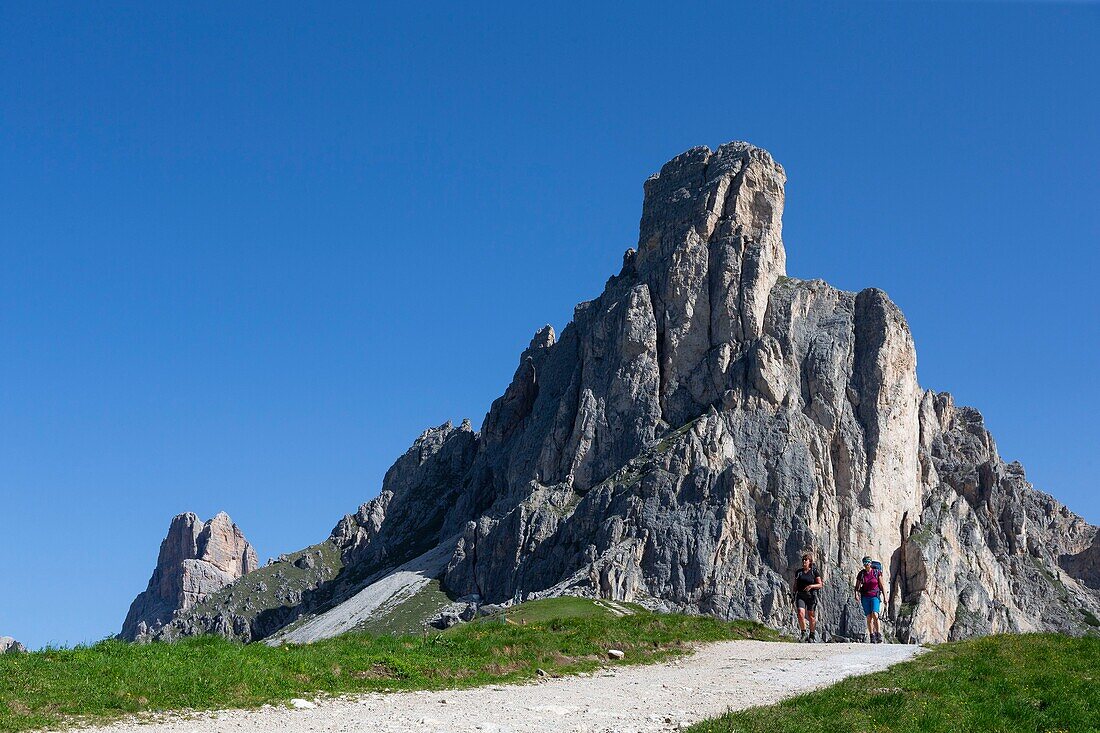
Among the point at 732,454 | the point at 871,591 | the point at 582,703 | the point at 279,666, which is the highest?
the point at 732,454

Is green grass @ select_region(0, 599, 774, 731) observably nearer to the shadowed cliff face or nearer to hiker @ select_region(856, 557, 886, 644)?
hiker @ select_region(856, 557, 886, 644)

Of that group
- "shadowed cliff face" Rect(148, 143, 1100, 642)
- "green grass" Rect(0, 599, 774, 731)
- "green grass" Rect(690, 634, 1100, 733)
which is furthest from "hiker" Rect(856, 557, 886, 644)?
"shadowed cliff face" Rect(148, 143, 1100, 642)

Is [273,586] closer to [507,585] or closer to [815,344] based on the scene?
[507,585]

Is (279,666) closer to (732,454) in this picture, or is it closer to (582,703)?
(582,703)

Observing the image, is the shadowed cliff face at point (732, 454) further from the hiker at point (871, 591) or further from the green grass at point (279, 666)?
the green grass at point (279, 666)

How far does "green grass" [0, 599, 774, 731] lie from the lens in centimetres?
1800

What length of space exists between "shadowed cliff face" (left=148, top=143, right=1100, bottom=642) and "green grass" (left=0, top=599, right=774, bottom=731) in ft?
299

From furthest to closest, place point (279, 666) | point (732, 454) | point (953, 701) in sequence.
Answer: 1. point (732, 454)
2. point (279, 666)
3. point (953, 701)

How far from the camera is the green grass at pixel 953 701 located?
18016mm

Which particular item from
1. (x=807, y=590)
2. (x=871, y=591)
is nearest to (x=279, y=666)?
(x=807, y=590)

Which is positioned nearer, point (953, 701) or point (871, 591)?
point (953, 701)

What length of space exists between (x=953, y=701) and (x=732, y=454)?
11704 cm

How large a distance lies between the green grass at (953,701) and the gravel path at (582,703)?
48.6 inches

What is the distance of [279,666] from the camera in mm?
21125
